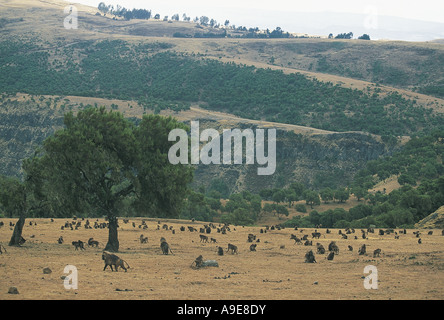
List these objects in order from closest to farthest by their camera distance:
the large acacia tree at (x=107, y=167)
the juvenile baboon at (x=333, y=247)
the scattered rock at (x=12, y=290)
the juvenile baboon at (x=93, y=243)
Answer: the scattered rock at (x=12, y=290), the large acacia tree at (x=107, y=167), the juvenile baboon at (x=333, y=247), the juvenile baboon at (x=93, y=243)

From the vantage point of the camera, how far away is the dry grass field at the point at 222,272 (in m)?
17.5

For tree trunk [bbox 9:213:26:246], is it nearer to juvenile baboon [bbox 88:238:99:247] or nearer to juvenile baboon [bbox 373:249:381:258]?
juvenile baboon [bbox 88:238:99:247]

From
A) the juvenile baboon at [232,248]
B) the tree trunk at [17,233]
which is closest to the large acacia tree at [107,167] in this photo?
the tree trunk at [17,233]

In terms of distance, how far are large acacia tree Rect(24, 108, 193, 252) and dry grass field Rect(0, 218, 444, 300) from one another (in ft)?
7.59

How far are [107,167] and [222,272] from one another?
35.7 feet

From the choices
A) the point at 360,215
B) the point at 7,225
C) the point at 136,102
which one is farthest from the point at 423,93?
the point at 7,225

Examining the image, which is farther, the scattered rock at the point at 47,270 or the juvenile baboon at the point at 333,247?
the juvenile baboon at the point at 333,247

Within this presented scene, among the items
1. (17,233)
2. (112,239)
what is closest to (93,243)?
(112,239)

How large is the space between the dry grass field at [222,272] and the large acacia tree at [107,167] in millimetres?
2314

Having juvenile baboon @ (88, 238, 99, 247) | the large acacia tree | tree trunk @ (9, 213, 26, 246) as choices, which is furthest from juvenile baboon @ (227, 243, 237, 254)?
tree trunk @ (9, 213, 26, 246)

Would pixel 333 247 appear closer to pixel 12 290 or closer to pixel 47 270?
pixel 47 270

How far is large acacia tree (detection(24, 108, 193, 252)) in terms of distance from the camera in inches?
1111

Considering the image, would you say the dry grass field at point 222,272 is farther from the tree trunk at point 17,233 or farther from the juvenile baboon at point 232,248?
the tree trunk at point 17,233
